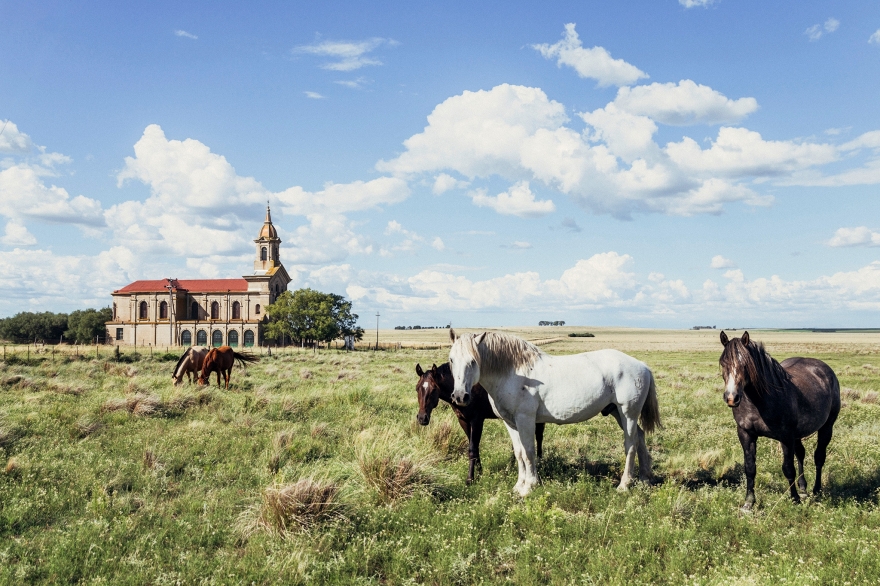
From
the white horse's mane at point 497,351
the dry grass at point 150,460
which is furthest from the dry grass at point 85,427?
the white horse's mane at point 497,351

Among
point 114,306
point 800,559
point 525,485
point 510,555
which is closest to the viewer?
point 800,559

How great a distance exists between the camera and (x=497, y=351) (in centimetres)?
715

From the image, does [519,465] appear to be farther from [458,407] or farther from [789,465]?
[789,465]

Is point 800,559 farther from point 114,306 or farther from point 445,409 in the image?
point 114,306

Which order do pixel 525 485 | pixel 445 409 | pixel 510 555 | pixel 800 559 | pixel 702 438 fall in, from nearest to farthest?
pixel 800 559 < pixel 510 555 < pixel 525 485 < pixel 702 438 < pixel 445 409

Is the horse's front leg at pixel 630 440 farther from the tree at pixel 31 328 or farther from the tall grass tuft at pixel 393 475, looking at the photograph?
the tree at pixel 31 328

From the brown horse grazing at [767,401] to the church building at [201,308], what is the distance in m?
76.1

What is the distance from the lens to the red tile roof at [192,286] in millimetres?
82250

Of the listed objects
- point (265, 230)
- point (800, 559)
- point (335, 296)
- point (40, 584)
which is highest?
point (265, 230)

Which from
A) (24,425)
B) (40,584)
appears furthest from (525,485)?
(24,425)

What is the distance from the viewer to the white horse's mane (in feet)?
22.4

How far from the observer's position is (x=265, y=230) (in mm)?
85938

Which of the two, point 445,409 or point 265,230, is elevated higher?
point 265,230

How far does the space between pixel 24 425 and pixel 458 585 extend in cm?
1059
